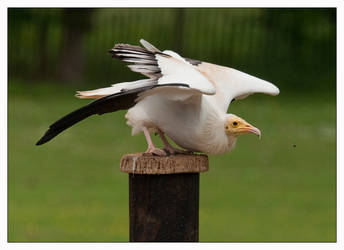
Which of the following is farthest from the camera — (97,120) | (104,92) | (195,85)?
(97,120)

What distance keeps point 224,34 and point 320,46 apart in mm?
2691

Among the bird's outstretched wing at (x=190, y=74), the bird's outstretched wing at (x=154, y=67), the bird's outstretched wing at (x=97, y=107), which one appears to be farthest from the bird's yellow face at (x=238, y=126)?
the bird's outstretched wing at (x=97, y=107)

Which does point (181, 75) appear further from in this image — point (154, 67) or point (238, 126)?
point (238, 126)

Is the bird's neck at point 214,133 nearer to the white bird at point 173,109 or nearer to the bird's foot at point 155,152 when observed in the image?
the white bird at point 173,109

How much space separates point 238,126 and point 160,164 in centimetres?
52

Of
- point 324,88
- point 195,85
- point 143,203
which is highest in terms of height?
point 324,88

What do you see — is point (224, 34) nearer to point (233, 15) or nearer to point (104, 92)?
point (233, 15)

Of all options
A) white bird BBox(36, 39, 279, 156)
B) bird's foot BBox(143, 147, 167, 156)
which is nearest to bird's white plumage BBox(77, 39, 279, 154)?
white bird BBox(36, 39, 279, 156)

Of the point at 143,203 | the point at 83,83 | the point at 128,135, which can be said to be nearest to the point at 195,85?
the point at 143,203

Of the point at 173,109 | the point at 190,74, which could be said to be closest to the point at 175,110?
the point at 173,109

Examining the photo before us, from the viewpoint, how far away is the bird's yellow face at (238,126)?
4.41 meters

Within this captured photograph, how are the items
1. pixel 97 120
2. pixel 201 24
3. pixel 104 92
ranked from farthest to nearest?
1. pixel 201 24
2. pixel 97 120
3. pixel 104 92

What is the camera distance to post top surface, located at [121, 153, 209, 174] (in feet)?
14.0

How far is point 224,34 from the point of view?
2119 centimetres
